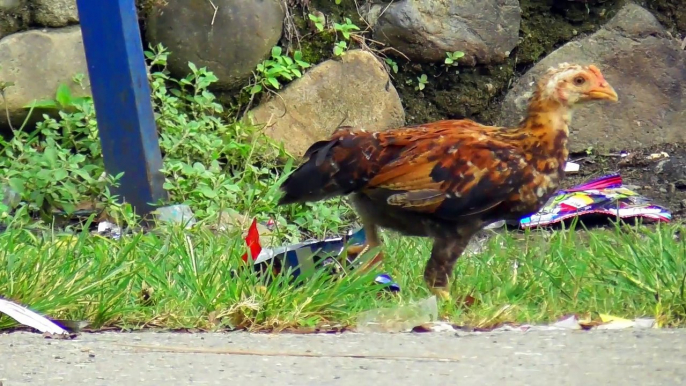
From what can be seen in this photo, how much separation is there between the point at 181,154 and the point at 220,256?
2.40m

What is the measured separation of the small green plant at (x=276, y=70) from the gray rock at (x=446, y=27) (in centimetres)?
54

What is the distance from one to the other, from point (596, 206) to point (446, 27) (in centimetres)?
151

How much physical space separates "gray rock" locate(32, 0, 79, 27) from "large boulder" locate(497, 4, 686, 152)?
270 centimetres

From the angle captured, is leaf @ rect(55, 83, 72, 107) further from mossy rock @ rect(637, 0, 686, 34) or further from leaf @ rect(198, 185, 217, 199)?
mossy rock @ rect(637, 0, 686, 34)

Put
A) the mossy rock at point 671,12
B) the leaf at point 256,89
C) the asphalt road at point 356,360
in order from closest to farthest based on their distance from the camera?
the asphalt road at point 356,360
the leaf at point 256,89
the mossy rock at point 671,12

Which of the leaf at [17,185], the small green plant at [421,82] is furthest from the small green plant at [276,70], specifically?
the leaf at [17,185]

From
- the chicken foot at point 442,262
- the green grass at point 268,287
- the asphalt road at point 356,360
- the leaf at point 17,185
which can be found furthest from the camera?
the leaf at point 17,185

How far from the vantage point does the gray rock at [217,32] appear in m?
6.44

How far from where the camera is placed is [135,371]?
275cm

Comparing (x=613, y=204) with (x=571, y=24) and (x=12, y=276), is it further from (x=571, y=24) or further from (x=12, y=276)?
(x=12, y=276)

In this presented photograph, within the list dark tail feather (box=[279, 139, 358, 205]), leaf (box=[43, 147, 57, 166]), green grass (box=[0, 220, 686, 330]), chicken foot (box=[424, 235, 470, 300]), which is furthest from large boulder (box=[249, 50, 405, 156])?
chicken foot (box=[424, 235, 470, 300])

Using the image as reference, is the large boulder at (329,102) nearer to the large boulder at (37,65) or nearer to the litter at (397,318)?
the large boulder at (37,65)

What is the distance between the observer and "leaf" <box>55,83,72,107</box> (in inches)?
241

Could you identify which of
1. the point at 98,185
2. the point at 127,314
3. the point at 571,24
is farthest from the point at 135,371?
the point at 571,24
